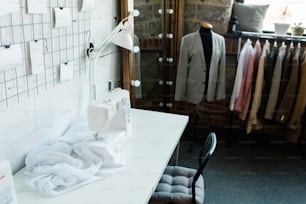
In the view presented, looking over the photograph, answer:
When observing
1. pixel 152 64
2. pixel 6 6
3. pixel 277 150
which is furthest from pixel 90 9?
pixel 277 150

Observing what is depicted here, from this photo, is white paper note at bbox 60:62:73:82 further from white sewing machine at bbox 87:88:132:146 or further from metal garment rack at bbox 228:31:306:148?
metal garment rack at bbox 228:31:306:148

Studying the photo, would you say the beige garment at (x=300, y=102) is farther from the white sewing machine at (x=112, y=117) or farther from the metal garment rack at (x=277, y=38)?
the white sewing machine at (x=112, y=117)

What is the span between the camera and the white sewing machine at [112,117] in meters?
1.60

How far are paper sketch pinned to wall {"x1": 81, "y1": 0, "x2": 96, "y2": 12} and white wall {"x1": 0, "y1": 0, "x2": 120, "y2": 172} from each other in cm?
8

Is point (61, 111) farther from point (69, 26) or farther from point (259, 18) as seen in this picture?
point (259, 18)

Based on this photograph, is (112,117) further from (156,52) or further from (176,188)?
(156,52)

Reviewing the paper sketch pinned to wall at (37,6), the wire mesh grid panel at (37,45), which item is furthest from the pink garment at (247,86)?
the paper sketch pinned to wall at (37,6)

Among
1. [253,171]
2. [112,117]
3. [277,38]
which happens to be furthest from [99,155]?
[277,38]

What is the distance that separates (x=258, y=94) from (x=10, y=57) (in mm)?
2306

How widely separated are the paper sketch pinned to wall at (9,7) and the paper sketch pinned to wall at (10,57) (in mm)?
141

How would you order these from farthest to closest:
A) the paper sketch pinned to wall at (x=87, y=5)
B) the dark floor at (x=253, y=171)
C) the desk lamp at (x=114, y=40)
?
the dark floor at (x=253, y=171) → the desk lamp at (x=114, y=40) → the paper sketch pinned to wall at (x=87, y=5)

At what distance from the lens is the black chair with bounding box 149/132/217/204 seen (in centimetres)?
179

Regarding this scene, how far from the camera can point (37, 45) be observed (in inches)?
60.1

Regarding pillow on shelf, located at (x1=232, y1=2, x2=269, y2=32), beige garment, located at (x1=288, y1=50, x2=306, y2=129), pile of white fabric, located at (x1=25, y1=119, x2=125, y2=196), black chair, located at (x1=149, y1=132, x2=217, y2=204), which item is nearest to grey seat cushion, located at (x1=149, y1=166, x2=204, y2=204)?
black chair, located at (x1=149, y1=132, x2=217, y2=204)
